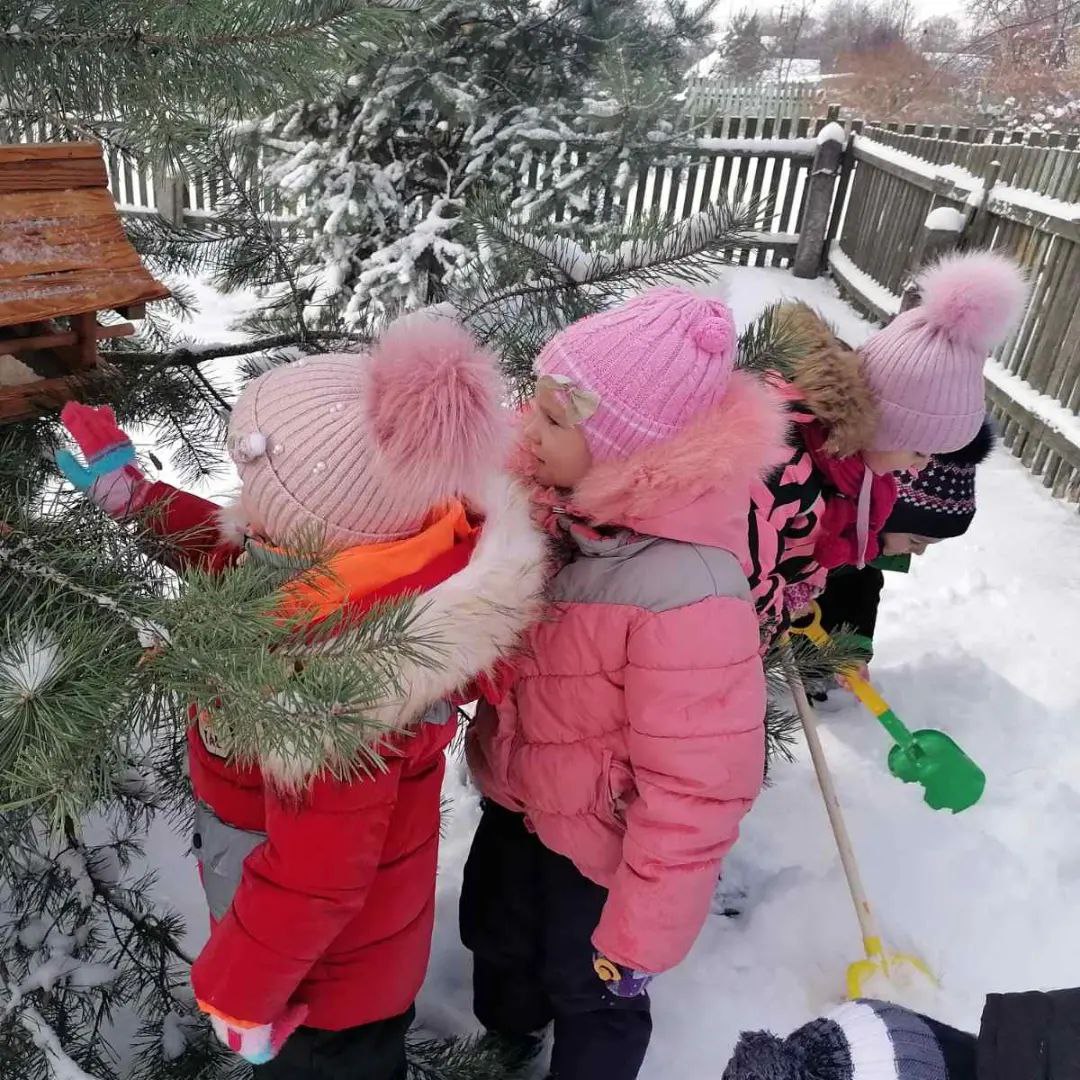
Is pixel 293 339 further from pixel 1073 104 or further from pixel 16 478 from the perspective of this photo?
pixel 1073 104

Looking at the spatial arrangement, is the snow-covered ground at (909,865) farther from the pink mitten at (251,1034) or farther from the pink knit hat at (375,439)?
the pink knit hat at (375,439)

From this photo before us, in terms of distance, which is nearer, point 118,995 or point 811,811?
point 118,995

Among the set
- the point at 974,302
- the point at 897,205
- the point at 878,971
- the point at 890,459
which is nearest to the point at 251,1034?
the point at 878,971

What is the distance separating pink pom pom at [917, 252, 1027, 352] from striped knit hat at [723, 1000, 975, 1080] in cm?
164

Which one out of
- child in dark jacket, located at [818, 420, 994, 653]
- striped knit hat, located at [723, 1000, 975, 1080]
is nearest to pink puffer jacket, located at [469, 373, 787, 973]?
striped knit hat, located at [723, 1000, 975, 1080]

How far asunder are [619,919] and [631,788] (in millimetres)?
207

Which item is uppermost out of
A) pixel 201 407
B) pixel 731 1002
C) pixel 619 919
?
pixel 201 407

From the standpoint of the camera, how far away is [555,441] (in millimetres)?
1436

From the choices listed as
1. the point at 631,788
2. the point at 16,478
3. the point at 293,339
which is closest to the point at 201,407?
the point at 293,339

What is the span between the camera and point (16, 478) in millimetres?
1103

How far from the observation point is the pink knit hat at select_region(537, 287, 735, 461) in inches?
53.7

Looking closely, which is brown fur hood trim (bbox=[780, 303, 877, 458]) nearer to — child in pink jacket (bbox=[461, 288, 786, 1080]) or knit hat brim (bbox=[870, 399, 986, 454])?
knit hat brim (bbox=[870, 399, 986, 454])

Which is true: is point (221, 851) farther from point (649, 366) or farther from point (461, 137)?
point (461, 137)

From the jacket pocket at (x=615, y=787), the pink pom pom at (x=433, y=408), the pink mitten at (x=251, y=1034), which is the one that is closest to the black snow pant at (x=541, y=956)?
the jacket pocket at (x=615, y=787)
